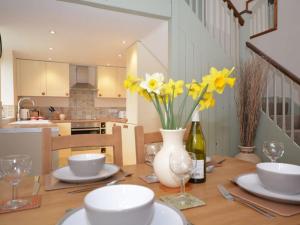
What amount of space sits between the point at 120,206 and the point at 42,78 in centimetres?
534

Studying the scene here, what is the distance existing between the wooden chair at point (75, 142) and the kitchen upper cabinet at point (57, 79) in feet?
14.8

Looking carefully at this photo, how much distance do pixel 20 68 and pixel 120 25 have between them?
3.19 meters

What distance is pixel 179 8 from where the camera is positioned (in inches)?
109

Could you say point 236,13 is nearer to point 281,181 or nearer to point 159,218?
point 281,181

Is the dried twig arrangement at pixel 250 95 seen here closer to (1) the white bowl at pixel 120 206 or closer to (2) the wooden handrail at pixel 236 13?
(2) the wooden handrail at pixel 236 13

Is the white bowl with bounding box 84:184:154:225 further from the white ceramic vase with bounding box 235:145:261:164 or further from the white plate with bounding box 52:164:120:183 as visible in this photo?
the white ceramic vase with bounding box 235:145:261:164

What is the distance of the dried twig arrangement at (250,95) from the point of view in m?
2.66

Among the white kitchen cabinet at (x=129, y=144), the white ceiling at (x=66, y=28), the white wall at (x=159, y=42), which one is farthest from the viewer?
the white kitchen cabinet at (x=129, y=144)

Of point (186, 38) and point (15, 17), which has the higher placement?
point (15, 17)

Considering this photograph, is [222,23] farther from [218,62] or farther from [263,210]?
[263,210]

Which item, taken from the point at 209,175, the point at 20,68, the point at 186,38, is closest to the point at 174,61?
the point at 186,38

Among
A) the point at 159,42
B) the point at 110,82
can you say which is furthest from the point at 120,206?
the point at 110,82

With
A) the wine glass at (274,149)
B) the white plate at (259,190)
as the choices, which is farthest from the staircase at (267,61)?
the white plate at (259,190)

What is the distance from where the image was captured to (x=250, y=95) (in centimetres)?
272
